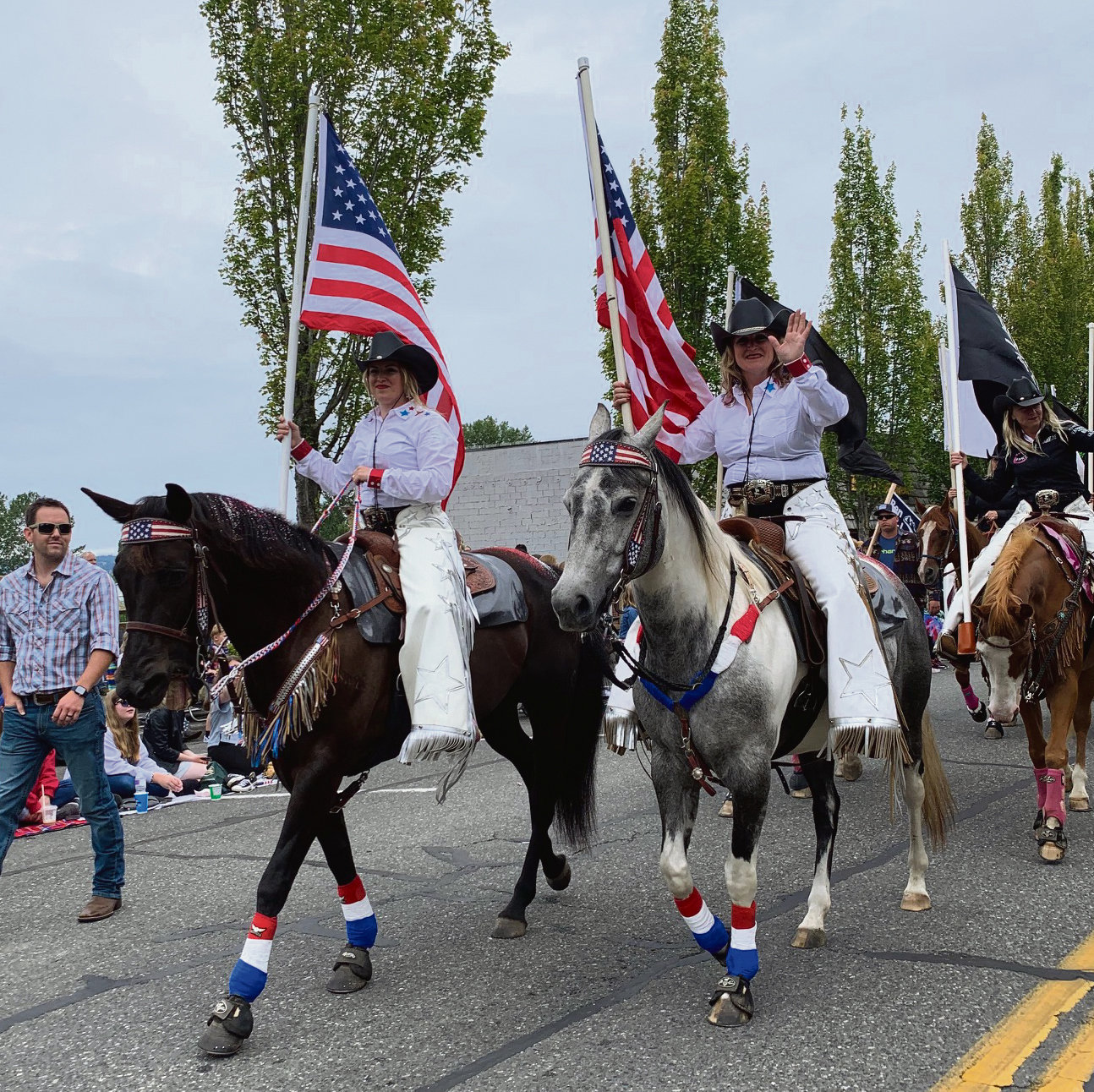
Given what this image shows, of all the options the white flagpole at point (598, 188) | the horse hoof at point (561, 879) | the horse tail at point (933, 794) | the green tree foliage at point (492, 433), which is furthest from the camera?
the green tree foliage at point (492, 433)

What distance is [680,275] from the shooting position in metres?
25.3

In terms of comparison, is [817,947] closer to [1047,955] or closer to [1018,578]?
[1047,955]

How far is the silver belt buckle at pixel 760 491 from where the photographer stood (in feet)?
16.5

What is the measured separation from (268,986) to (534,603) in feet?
7.52

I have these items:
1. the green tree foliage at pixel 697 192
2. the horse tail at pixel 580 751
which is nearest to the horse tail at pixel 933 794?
the horse tail at pixel 580 751

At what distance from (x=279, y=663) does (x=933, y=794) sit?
347 centimetres

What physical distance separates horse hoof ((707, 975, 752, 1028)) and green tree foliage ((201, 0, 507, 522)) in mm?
13649

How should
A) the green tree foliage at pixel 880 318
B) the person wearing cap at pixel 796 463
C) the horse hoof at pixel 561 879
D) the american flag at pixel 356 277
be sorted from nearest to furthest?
1. the person wearing cap at pixel 796 463
2. the horse hoof at pixel 561 879
3. the american flag at pixel 356 277
4. the green tree foliage at pixel 880 318

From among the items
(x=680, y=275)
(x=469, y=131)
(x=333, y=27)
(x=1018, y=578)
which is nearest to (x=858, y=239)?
(x=680, y=275)

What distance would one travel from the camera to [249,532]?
444 cm

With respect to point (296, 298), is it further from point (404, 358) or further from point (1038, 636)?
point (1038, 636)

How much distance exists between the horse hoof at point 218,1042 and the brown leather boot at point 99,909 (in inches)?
91.5

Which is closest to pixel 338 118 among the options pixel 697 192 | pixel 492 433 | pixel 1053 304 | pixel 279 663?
pixel 697 192

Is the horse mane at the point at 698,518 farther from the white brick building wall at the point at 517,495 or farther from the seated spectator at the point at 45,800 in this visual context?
the white brick building wall at the point at 517,495
